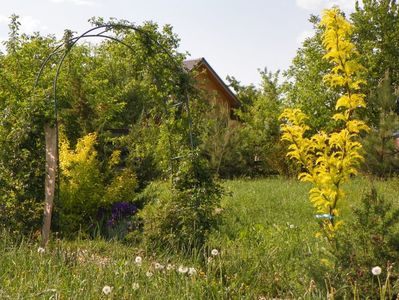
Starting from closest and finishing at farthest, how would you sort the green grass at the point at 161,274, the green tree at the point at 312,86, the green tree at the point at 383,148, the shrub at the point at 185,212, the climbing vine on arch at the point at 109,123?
the green grass at the point at 161,274
the shrub at the point at 185,212
the climbing vine on arch at the point at 109,123
the green tree at the point at 383,148
the green tree at the point at 312,86

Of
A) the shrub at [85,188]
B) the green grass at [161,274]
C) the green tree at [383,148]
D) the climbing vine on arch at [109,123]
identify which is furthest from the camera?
the green tree at [383,148]

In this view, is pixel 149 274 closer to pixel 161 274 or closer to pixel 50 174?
pixel 161 274

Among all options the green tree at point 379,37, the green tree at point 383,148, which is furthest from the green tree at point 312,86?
the green tree at point 383,148

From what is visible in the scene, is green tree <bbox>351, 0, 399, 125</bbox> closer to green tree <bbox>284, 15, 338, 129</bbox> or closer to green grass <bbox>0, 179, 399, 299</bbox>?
green tree <bbox>284, 15, 338, 129</bbox>

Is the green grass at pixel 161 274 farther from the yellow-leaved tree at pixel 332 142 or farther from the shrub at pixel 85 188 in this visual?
the shrub at pixel 85 188

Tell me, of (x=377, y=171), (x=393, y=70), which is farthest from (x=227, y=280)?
(x=393, y=70)

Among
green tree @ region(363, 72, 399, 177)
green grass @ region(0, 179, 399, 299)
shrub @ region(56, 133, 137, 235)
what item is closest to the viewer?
green grass @ region(0, 179, 399, 299)

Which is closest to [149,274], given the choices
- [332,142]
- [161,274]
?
[161,274]

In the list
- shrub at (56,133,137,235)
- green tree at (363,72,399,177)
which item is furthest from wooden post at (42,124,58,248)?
green tree at (363,72,399,177)

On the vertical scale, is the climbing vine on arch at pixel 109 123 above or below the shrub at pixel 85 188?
above

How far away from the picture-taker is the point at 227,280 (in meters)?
4.01

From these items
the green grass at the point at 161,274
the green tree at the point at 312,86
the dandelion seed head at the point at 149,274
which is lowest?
the green grass at the point at 161,274

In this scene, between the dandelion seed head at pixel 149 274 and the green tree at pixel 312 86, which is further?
the green tree at pixel 312 86

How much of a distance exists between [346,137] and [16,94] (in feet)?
30.8
